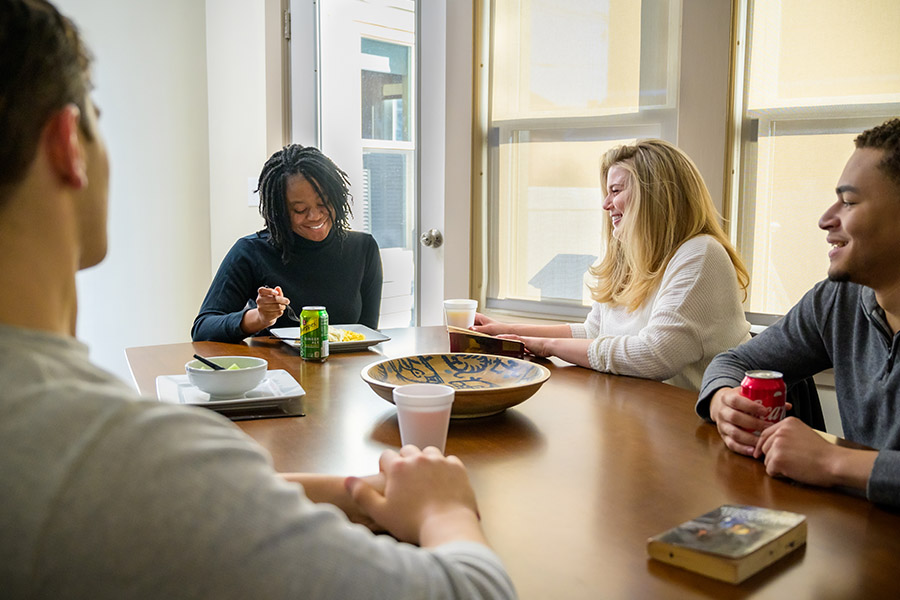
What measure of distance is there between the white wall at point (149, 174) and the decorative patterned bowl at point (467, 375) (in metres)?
2.77

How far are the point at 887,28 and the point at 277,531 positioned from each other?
2525mm

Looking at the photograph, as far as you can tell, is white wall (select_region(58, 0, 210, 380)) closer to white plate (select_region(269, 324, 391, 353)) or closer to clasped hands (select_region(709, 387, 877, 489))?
white plate (select_region(269, 324, 391, 353))

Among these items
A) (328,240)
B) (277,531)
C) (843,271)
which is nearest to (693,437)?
(843,271)

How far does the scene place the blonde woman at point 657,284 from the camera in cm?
194

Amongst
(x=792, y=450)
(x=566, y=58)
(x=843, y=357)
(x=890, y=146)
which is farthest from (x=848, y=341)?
(x=566, y=58)

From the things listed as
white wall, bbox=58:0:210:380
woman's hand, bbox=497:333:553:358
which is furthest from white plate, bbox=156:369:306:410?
white wall, bbox=58:0:210:380

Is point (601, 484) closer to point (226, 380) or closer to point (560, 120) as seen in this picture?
point (226, 380)

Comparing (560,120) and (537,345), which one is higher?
(560,120)

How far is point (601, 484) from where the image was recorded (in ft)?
3.73

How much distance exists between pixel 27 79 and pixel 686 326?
1.64m

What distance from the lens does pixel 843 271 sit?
4.86ft

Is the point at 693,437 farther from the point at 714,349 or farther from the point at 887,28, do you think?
the point at 887,28

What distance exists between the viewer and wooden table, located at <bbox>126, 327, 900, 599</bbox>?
849 millimetres

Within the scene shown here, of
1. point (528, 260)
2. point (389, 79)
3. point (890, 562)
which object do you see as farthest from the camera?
point (389, 79)
